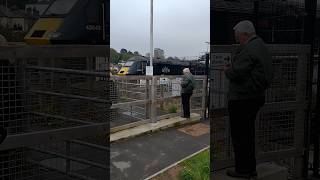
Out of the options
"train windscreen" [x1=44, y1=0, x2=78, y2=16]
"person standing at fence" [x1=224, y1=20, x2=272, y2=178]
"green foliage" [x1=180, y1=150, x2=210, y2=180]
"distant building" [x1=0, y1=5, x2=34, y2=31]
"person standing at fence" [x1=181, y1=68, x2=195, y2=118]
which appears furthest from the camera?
"person standing at fence" [x1=181, y1=68, x2=195, y2=118]

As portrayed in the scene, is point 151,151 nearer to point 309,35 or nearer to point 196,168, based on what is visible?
point 196,168

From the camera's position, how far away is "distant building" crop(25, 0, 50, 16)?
96.3 inches

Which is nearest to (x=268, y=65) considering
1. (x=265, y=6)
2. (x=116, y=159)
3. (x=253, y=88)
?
(x=253, y=88)

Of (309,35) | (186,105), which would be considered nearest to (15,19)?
(309,35)

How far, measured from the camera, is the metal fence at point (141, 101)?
9377 millimetres

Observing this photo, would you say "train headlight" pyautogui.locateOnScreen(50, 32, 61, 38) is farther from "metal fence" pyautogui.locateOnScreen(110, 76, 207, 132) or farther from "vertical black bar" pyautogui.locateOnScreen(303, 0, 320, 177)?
"metal fence" pyautogui.locateOnScreen(110, 76, 207, 132)

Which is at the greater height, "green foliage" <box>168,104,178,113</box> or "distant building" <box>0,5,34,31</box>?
"distant building" <box>0,5,34,31</box>

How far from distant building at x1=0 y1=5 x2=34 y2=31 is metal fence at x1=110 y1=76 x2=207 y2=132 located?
20.8ft

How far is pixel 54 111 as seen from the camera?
8.96 ft

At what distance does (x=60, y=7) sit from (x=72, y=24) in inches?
Answer: 4.6

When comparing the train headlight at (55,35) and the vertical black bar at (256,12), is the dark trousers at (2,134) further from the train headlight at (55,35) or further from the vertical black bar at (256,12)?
the vertical black bar at (256,12)

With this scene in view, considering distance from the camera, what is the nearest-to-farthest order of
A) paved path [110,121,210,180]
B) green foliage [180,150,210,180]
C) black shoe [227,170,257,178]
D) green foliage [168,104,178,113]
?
black shoe [227,170,257,178] < green foliage [180,150,210,180] < paved path [110,121,210,180] < green foliage [168,104,178,113]

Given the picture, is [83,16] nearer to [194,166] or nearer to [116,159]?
[194,166]

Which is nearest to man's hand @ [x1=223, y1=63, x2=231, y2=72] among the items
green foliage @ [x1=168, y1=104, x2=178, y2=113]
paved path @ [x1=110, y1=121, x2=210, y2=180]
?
paved path @ [x1=110, y1=121, x2=210, y2=180]
